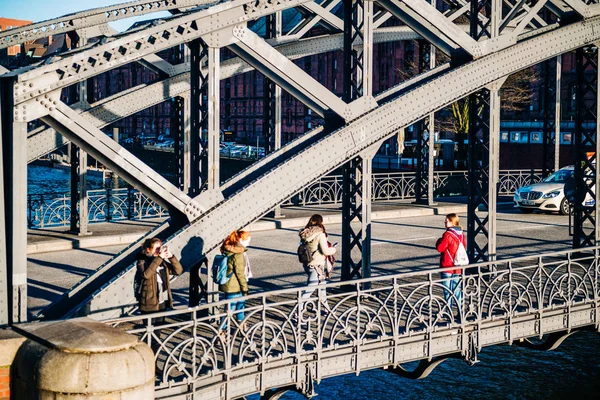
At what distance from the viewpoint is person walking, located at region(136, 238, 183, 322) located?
32.3 ft

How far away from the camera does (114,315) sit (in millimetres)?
10070

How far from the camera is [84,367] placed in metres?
7.54

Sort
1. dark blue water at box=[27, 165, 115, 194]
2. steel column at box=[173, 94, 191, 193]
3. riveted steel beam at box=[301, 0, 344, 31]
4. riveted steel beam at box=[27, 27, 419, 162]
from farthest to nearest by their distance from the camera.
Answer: dark blue water at box=[27, 165, 115, 194]
steel column at box=[173, 94, 191, 193]
riveted steel beam at box=[27, 27, 419, 162]
riveted steel beam at box=[301, 0, 344, 31]

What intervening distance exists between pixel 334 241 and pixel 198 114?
30.8ft

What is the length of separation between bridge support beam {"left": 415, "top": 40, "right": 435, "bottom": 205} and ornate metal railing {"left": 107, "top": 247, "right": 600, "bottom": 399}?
1268cm

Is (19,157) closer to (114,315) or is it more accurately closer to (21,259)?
(21,259)

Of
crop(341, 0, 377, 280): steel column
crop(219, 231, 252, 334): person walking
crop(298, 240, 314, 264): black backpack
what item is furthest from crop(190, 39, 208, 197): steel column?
crop(341, 0, 377, 280): steel column

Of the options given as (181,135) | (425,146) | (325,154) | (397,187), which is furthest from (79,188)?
(397,187)

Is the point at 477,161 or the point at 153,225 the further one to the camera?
the point at 153,225

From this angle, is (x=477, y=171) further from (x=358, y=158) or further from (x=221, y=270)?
(x=221, y=270)

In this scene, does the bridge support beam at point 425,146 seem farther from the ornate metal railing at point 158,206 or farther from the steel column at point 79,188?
the steel column at point 79,188

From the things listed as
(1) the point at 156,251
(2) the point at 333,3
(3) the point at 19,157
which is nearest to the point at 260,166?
(1) the point at 156,251

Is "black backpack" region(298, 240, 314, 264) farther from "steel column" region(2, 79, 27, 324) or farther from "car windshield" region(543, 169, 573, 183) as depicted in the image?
"car windshield" region(543, 169, 573, 183)

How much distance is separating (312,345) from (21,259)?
10.6 feet
